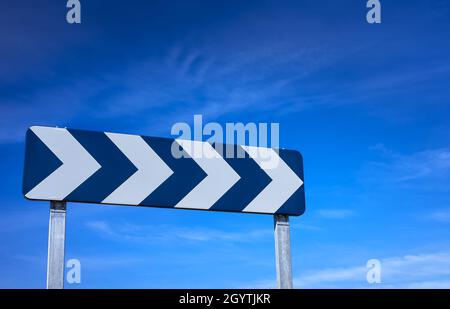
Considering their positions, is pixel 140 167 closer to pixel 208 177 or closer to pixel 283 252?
pixel 208 177

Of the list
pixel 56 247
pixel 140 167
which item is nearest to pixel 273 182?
pixel 140 167

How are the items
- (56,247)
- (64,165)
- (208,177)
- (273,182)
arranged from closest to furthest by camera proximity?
(56,247) → (64,165) → (208,177) → (273,182)

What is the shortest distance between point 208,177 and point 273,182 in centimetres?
69

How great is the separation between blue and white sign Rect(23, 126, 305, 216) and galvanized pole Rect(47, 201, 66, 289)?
0.15 meters

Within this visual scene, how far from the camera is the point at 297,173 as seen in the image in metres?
5.36

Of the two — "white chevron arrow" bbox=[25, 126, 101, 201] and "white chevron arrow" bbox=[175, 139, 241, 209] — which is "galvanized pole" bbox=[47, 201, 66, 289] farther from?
"white chevron arrow" bbox=[175, 139, 241, 209]

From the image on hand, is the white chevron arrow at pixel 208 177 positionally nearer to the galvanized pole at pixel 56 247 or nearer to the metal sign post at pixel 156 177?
the metal sign post at pixel 156 177

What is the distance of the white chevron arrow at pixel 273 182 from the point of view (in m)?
5.10

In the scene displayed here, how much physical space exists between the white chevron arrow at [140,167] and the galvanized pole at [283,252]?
46.9 inches

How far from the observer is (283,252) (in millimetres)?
4996

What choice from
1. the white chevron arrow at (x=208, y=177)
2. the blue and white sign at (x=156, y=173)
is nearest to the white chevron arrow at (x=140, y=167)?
the blue and white sign at (x=156, y=173)
